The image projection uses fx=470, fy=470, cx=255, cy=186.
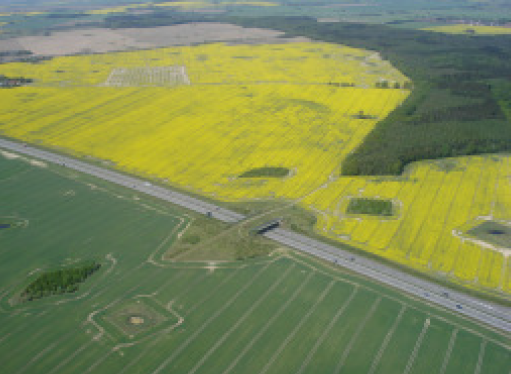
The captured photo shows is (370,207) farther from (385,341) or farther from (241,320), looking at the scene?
(241,320)

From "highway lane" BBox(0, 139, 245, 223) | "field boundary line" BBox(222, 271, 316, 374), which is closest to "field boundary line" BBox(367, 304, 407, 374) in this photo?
"field boundary line" BBox(222, 271, 316, 374)

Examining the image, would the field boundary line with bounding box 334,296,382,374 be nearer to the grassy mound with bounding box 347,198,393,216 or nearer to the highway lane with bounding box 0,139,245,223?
the grassy mound with bounding box 347,198,393,216

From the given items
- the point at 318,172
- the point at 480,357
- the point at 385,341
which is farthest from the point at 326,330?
the point at 318,172

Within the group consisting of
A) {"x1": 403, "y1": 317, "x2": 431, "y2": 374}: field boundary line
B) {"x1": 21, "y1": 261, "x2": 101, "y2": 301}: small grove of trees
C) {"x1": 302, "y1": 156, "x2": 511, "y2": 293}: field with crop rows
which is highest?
{"x1": 302, "y1": 156, "x2": 511, "y2": 293}: field with crop rows

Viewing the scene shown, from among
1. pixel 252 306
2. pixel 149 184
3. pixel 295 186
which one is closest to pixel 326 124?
pixel 295 186

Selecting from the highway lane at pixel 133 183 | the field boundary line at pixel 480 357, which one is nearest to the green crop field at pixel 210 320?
the field boundary line at pixel 480 357
